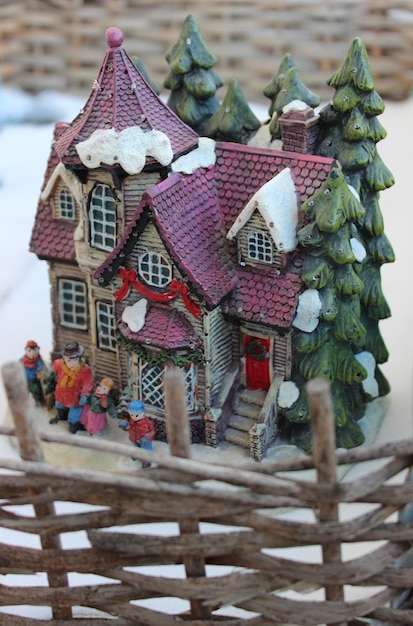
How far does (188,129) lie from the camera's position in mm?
5445

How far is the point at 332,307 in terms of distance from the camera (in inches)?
208

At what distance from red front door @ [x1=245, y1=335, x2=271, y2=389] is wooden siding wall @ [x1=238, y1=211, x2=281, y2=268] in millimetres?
395

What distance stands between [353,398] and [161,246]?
4.22 ft

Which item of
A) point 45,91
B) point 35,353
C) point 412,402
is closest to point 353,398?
point 412,402

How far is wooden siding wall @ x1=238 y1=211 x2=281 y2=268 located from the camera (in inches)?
208

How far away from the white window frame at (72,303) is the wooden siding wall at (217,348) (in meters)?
0.84

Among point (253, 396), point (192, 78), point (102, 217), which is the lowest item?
point (253, 396)

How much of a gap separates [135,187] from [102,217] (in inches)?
11.3

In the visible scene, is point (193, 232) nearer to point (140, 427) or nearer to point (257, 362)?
point (257, 362)

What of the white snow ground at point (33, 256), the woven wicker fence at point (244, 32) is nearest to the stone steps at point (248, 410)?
the white snow ground at point (33, 256)

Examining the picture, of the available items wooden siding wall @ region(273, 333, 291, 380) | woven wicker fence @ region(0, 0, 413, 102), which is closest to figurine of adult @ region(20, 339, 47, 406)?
wooden siding wall @ region(273, 333, 291, 380)

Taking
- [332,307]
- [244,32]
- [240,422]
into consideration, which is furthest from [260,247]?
[244,32]

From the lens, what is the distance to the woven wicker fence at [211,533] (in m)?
3.68

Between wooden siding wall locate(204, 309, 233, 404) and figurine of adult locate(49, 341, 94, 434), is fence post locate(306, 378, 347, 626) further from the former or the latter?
figurine of adult locate(49, 341, 94, 434)
